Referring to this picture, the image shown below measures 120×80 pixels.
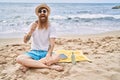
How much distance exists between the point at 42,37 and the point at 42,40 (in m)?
0.05

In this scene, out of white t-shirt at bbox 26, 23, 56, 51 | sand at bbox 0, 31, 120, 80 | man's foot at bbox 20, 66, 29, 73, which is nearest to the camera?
sand at bbox 0, 31, 120, 80

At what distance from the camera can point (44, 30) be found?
3.98 meters

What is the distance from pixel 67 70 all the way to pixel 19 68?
0.81 m

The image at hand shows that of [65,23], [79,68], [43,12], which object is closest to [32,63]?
[79,68]

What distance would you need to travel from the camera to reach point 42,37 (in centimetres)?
399

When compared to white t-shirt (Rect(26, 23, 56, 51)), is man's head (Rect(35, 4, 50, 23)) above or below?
above

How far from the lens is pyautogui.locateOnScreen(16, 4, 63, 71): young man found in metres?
3.87

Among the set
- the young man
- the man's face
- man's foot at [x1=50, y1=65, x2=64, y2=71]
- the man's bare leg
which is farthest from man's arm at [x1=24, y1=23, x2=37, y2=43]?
man's foot at [x1=50, y1=65, x2=64, y2=71]

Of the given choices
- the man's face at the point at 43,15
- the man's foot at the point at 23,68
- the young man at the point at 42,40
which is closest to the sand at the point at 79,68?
the man's foot at the point at 23,68

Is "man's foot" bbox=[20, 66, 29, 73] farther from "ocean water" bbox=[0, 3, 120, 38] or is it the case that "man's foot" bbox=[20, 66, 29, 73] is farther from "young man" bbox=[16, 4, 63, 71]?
"ocean water" bbox=[0, 3, 120, 38]

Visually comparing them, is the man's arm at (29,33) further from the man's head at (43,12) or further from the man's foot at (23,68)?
the man's foot at (23,68)

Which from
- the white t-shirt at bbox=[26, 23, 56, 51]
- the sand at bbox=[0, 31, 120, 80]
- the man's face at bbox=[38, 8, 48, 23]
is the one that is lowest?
the sand at bbox=[0, 31, 120, 80]

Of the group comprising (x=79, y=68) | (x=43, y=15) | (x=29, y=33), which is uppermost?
(x=43, y=15)

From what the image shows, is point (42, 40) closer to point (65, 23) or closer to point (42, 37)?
point (42, 37)
